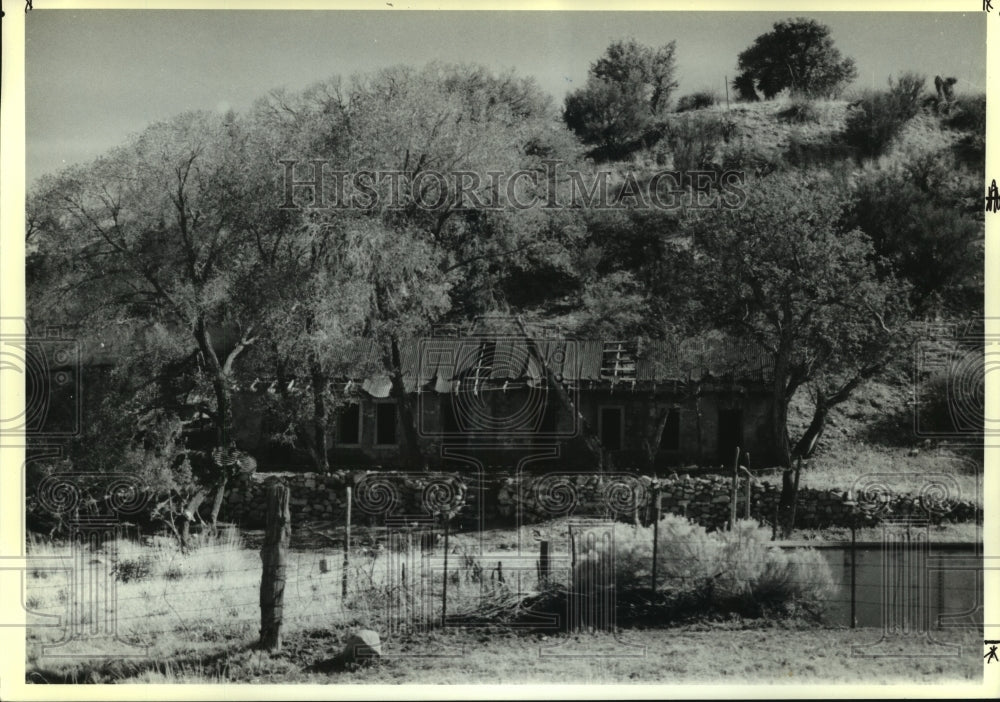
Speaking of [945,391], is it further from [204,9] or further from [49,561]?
[49,561]

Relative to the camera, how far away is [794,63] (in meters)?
6.72

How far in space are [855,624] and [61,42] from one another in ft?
21.7

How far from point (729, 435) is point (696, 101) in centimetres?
235

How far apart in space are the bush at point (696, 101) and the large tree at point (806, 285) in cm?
69

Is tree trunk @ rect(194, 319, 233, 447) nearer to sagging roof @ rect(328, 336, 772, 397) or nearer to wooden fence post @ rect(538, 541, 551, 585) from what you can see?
sagging roof @ rect(328, 336, 772, 397)

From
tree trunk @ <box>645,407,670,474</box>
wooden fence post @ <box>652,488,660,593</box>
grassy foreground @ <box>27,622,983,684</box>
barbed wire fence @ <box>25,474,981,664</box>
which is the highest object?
tree trunk @ <box>645,407,670,474</box>

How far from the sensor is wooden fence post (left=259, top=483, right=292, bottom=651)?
20.5ft

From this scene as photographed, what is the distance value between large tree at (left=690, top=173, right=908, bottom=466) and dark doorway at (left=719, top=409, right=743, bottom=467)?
0.32m

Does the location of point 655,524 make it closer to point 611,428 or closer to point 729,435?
point 611,428

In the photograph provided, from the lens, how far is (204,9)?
6.63 meters

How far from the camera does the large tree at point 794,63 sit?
6598 millimetres

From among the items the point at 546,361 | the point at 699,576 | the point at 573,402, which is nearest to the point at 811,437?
the point at 699,576

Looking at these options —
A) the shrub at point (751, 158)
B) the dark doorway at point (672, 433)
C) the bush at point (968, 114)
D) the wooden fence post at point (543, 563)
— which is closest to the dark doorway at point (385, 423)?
the wooden fence post at point (543, 563)

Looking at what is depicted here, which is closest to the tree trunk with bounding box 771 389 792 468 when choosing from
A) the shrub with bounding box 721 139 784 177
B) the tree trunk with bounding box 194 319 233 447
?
the shrub with bounding box 721 139 784 177
